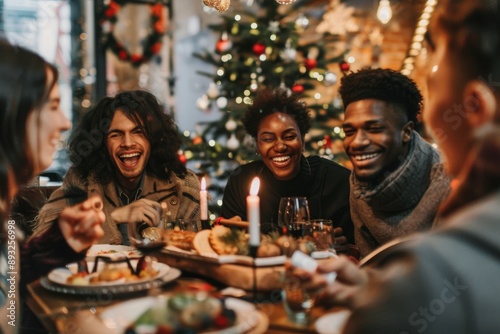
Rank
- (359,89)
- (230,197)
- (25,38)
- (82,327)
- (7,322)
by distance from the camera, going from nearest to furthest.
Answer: (82,327) < (7,322) < (359,89) < (230,197) < (25,38)

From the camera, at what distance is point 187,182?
9.18 ft

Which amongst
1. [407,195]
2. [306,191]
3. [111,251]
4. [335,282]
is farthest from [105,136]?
[335,282]

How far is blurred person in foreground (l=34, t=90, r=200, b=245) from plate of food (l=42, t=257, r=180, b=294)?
0.88 meters

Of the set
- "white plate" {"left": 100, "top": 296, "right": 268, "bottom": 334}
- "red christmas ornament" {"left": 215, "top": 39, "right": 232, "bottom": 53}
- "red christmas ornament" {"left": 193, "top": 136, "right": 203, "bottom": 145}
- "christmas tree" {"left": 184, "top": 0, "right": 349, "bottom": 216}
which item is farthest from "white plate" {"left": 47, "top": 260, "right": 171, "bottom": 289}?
"red christmas ornament" {"left": 215, "top": 39, "right": 232, "bottom": 53}

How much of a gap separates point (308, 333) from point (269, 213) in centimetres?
162

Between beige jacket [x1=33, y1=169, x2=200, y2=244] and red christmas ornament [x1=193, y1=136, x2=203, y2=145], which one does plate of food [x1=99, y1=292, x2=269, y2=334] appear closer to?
beige jacket [x1=33, y1=169, x2=200, y2=244]

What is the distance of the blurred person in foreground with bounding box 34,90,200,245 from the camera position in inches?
104

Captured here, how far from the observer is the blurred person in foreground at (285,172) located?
107 inches

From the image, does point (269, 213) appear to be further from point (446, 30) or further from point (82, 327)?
point (446, 30)

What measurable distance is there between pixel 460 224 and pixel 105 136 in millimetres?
2245

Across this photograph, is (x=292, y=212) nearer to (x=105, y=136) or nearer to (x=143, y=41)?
(x=105, y=136)

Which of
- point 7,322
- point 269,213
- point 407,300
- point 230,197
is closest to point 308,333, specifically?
point 407,300

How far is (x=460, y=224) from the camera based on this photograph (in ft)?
2.68

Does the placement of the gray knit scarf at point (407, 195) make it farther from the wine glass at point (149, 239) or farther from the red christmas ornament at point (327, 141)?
the red christmas ornament at point (327, 141)
